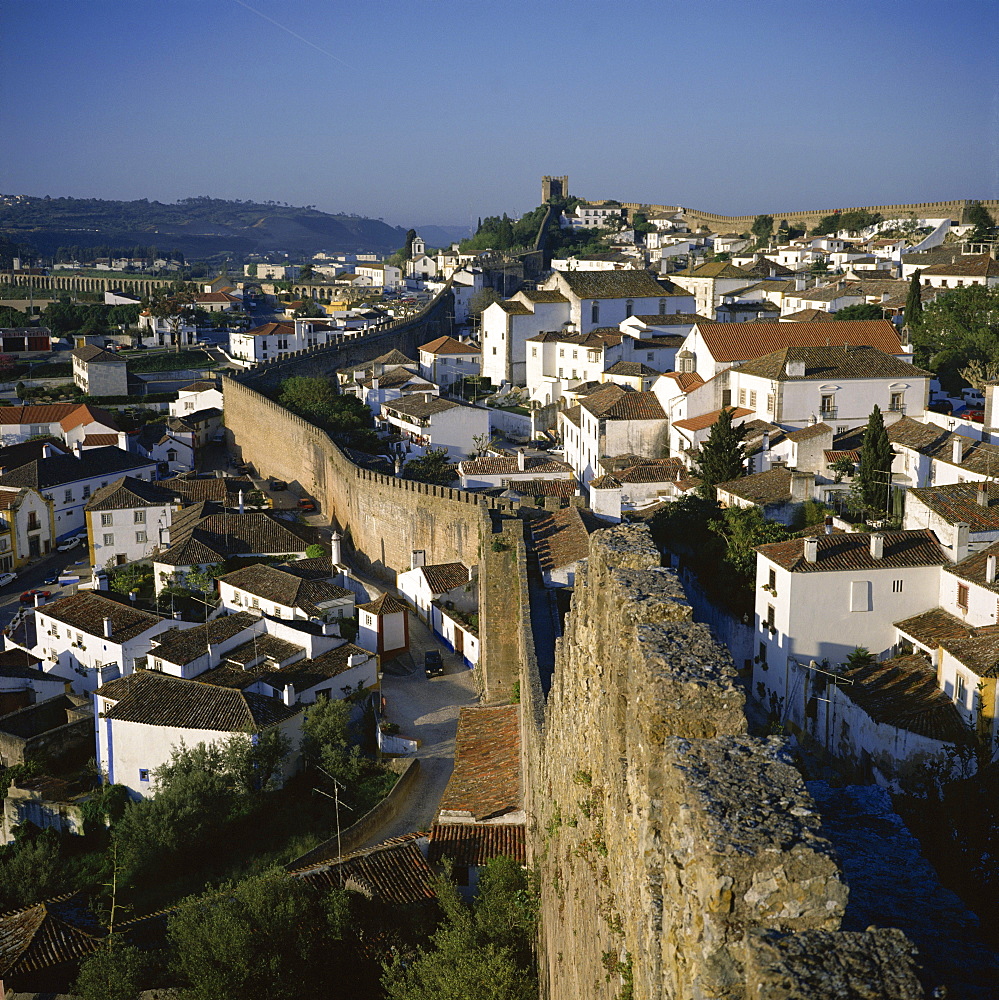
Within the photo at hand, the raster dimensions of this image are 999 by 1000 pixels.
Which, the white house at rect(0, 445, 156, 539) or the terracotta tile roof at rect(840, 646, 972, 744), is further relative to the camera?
the white house at rect(0, 445, 156, 539)

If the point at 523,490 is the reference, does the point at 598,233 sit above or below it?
above

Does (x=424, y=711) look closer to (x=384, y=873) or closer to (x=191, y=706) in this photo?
(x=191, y=706)

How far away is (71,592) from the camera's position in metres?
22.0

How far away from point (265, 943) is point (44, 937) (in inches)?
104

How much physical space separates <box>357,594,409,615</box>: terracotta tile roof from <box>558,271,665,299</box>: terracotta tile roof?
20.7m

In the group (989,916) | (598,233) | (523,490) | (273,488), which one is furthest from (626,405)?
(598,233)

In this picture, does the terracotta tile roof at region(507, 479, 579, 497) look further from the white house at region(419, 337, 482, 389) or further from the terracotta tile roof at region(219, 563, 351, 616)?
the white house at region(419, 337, 482, 389)

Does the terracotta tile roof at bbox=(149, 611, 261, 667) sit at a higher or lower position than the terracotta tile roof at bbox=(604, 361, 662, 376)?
lower

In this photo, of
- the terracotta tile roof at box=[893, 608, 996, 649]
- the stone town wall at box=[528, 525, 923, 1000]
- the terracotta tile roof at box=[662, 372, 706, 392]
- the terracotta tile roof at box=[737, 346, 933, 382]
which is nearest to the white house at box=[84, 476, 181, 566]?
the terracotta tile roof at box=[662, 372, 706, 392]

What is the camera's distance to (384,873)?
989cm

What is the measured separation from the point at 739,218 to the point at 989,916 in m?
63.2

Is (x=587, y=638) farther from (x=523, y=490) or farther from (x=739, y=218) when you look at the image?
(x=739, y=218)

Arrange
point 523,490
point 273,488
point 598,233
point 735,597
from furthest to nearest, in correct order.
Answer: point 598,233
point 273,488
point 523,490
point 735,597

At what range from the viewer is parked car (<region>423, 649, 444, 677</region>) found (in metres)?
16.5
